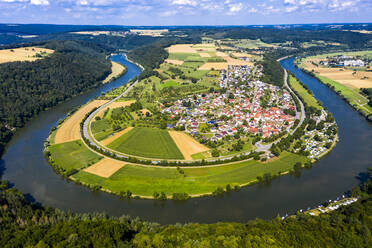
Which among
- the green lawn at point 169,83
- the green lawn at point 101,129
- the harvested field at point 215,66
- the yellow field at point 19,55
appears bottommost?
the green lawn at point 101,129

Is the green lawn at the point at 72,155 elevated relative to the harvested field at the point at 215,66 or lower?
lower

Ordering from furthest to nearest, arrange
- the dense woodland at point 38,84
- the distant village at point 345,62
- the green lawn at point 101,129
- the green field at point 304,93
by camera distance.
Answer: the distant village at point 345,62, the green field at point 304,93, the dense woodland at point 38,84, the green lawn at point 101,129

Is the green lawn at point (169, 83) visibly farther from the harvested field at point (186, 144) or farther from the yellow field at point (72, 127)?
Answer: the harvested field at point (186, 144)

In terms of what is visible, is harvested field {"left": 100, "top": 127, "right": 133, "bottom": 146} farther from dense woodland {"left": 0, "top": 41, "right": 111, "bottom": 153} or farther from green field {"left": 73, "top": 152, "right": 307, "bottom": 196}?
Answer: dense woodland {"left": 0, "top": 41, "right": 111, "bottom": 153}

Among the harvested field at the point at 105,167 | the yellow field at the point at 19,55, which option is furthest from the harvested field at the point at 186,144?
the yellow field at the point at 19,55

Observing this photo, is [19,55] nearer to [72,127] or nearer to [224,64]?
[72,127]

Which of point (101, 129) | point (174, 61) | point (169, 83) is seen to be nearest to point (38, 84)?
point (101, 129)
